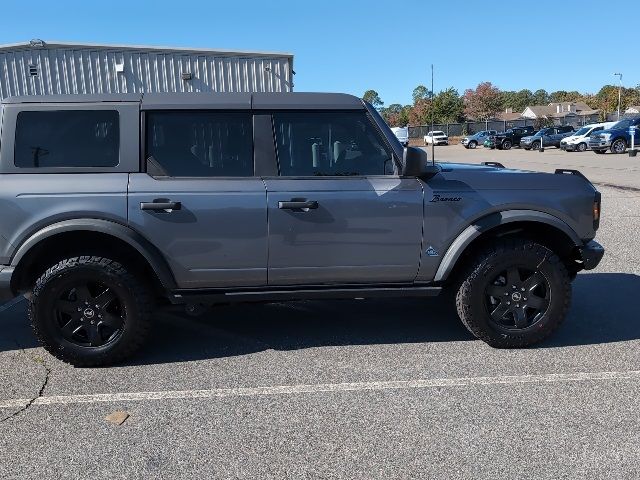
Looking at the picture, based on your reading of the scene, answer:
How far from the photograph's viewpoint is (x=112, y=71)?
555 inches

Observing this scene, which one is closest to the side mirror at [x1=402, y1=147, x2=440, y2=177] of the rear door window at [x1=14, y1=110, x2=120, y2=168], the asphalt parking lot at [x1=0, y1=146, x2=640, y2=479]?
the asphalt parking lot at [x1=0, y1=146, x2=640, y2=479]

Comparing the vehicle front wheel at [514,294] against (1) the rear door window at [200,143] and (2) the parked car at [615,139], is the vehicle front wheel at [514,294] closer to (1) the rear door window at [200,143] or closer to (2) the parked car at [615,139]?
(1) the rear door window at [200,143]

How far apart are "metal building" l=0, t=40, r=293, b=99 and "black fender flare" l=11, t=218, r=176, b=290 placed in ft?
37.2

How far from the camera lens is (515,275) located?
13.7 ft

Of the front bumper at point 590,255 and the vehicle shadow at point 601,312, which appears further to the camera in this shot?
the vehicle shadow at point 601,312

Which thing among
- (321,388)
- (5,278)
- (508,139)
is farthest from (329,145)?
(508,139)

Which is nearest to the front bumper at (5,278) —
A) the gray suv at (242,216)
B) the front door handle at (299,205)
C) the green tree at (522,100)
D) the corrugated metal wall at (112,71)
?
the gray suv at (242,216)

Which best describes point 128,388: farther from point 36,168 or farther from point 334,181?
point 334,181

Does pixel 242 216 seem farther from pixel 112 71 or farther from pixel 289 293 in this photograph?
pixel 112 71

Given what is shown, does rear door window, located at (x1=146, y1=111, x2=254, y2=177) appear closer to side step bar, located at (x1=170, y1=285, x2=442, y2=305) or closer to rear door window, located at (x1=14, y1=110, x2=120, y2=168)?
rear door window, located at (x1=14, y1=110, x2=120, y2=168)

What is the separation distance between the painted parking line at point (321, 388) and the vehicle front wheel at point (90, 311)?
450mm

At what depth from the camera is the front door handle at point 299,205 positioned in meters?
3.89

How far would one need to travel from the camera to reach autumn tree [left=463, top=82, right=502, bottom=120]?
104m

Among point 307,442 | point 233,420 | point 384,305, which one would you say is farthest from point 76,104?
point 384,305
